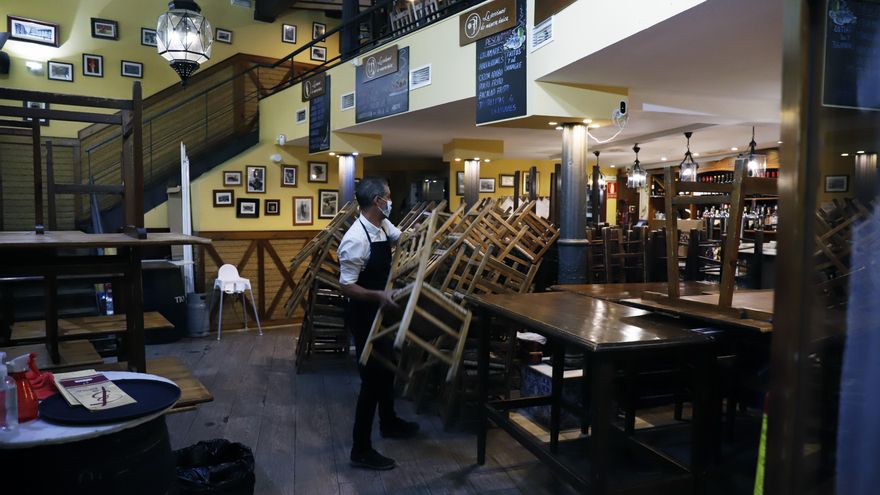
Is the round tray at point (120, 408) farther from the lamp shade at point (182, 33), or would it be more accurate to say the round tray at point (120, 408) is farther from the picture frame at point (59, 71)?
the picture frame at point (59, 71)

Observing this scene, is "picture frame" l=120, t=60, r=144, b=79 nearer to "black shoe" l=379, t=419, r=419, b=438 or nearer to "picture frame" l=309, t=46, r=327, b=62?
"picture frame" l=309, t=46, r=327, b=62

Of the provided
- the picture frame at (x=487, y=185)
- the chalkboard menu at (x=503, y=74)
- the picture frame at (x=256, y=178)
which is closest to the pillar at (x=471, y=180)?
the picture frame at (x=487, y=185)

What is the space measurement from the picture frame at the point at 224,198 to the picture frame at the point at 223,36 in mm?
3180

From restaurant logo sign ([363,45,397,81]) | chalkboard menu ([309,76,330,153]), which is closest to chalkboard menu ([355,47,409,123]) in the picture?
restaurant logo sign ([363,45,397,81])

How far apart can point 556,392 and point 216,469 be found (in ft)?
6.60

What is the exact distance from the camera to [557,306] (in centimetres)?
314

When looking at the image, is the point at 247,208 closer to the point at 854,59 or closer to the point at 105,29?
the point at 105,29

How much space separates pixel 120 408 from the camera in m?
2.07

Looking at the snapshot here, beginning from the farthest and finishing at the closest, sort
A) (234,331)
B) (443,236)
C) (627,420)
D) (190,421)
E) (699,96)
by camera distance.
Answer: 1. (234,331)
2. (699,96)
3. (443,236)
4. (190,421)
5. (627,420)

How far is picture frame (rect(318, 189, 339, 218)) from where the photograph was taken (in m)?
9.59

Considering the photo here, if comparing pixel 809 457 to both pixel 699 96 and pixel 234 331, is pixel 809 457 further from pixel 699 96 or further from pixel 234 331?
pixel 234 331

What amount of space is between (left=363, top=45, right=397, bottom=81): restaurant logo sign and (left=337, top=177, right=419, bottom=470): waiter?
3256mm

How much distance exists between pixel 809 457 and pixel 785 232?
448 millimetres

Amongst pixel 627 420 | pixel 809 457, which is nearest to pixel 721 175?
pixel 627 420
